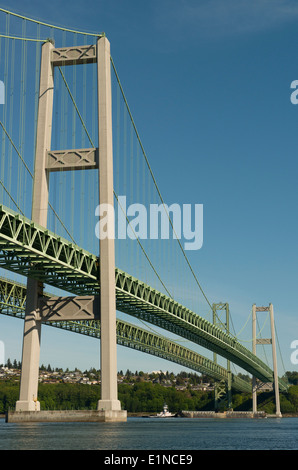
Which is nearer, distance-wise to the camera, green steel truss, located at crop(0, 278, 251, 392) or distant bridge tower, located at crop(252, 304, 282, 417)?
green steel truss, located at crop(0, 278, 251, 392)

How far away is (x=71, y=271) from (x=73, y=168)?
20.7ft

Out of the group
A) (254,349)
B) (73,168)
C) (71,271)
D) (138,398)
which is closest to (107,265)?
(71,271)

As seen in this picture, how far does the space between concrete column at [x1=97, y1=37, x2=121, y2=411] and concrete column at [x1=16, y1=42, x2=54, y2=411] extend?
328 cm

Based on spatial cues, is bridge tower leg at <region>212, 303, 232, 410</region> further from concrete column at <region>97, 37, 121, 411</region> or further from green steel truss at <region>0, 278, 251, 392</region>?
concrete column at <region>97, 37, 121, 411</region>

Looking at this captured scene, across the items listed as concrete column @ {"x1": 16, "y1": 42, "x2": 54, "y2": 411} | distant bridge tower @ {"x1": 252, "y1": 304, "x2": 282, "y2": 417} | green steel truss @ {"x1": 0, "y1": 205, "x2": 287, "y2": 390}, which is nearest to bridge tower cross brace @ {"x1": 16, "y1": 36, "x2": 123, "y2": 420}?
concrete column @ {"x1": 16, "y1": 42, "x2": 54, "y2": 411}

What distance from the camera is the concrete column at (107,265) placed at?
42562 millimetres

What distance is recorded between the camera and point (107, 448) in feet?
80.3

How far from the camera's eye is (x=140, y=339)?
269 ft

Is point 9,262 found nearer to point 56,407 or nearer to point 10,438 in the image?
point 10,438

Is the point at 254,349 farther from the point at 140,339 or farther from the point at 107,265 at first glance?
the point at 107,265

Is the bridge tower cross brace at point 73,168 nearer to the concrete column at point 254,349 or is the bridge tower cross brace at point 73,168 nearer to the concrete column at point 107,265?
the concrete column at point 107,265

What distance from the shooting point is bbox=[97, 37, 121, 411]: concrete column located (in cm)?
4256

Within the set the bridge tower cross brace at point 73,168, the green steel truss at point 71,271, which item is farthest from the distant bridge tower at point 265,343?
the bridge tower cross brace at point 73,168
